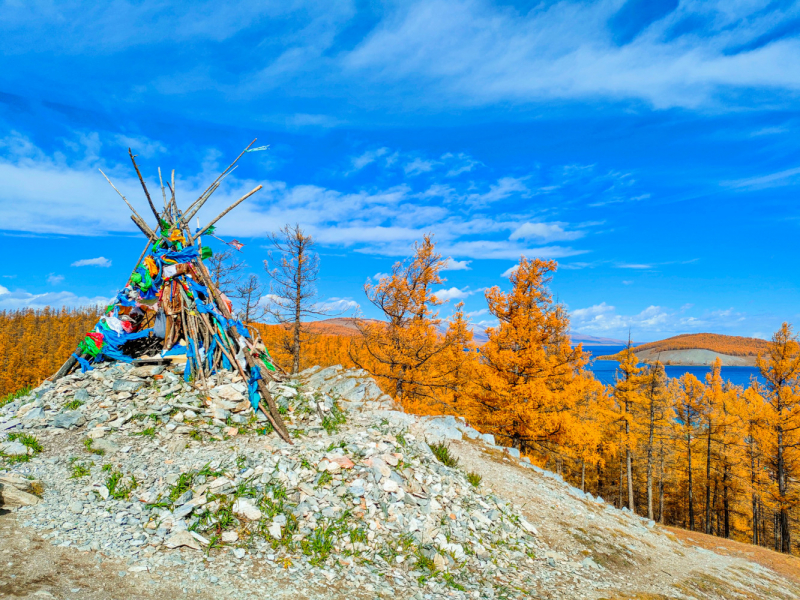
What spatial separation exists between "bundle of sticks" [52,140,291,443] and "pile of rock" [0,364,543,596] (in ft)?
1.76

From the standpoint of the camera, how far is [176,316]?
9.18 meters

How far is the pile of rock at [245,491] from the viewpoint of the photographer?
526cm

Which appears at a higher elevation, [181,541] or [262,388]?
[262,388]

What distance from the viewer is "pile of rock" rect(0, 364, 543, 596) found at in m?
5.26

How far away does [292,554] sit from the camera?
5.36 meters

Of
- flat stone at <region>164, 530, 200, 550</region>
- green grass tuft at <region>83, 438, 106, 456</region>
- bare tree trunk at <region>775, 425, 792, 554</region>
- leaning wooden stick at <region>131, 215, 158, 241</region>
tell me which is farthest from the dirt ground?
bare tree trunk at <region>775, 425, 792, 554</region>

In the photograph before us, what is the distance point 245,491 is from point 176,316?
507cm

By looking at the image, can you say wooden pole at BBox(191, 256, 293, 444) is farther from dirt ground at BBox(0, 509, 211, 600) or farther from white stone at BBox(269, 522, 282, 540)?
dirt ground at BBox(0, 509, 211, 600)

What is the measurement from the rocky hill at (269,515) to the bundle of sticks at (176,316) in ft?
1.84

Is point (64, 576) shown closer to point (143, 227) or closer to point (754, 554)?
point (143, 227)

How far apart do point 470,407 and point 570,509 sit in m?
8.32

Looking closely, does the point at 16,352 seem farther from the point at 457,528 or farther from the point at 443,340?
the point at 457,528

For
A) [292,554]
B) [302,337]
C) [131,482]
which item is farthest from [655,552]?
[302,337]

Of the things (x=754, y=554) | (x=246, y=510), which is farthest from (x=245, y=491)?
(x=754, y=554)
